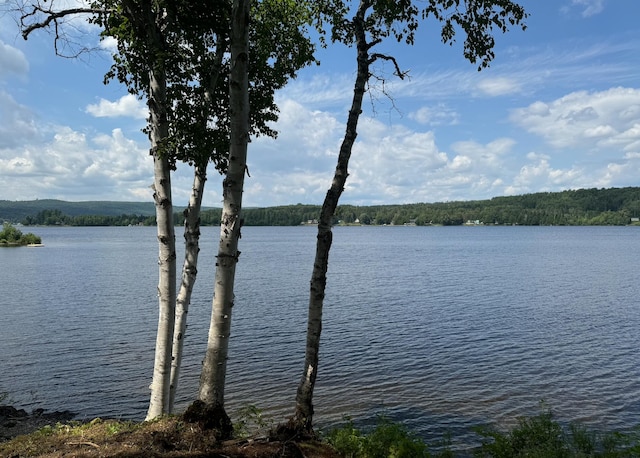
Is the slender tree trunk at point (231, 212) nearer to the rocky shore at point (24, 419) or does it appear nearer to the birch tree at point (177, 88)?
the birch tree at point (177, 88)

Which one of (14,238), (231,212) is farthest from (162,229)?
(14,238)

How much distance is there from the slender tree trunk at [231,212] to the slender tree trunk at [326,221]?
172 cm

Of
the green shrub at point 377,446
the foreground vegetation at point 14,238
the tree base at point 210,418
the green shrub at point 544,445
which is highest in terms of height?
the tree base at point 210,418

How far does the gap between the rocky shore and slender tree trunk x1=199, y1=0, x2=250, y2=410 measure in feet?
27.4

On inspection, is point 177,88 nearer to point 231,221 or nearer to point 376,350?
point 231,221

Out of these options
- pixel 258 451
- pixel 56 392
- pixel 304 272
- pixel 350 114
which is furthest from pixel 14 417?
pixel 304 272

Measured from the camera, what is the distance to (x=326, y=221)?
9.75 meters

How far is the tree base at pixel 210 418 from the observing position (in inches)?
328

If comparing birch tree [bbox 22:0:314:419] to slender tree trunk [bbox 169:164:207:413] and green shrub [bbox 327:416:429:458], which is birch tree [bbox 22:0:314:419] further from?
green shrub [bbox 327:416:429:458]

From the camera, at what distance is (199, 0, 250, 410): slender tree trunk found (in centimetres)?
819

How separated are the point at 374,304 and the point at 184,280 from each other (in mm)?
30366

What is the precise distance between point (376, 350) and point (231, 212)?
1937 cm

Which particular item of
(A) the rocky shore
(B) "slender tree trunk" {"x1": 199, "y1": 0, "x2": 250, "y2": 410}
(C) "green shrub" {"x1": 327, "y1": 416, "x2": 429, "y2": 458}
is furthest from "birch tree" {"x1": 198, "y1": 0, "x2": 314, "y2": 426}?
(A) the rocky shore

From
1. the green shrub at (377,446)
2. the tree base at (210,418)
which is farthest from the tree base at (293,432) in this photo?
the tree base at (210,418)
